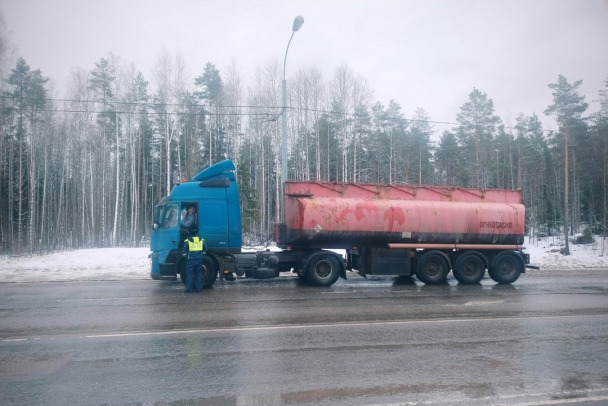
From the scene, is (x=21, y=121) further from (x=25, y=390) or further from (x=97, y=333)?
(x=25, y=390)

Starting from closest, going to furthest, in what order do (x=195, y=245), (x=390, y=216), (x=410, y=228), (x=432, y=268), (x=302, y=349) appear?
(x=302, y=349), (x=195, y=245), (x=390, y=216), (x=410, y=228), (x=432, y=268)

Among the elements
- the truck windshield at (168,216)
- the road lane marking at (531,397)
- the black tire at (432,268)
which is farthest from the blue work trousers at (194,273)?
the road lane marking at (531,397)

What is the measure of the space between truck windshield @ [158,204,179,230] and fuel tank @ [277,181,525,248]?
3.28 meters

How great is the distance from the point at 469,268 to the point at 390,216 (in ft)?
10.9

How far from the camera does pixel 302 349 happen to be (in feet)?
22.7

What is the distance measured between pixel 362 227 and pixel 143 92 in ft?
104

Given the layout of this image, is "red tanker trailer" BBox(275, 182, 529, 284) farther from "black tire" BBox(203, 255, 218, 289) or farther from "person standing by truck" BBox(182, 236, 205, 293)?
"person standing by truck" BBox(182, 236, 205, 293)

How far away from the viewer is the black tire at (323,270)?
45.8 feet

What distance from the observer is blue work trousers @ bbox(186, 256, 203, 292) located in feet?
41.3

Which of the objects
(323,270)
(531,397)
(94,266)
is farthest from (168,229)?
(531,397)

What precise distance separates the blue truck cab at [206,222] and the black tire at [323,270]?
225cm

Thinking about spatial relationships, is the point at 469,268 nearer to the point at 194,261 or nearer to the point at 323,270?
the point at 323,270

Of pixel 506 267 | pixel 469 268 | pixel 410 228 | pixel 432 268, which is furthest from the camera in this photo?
pixel 506 267

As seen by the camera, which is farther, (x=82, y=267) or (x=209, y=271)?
(x=82, y=267)
